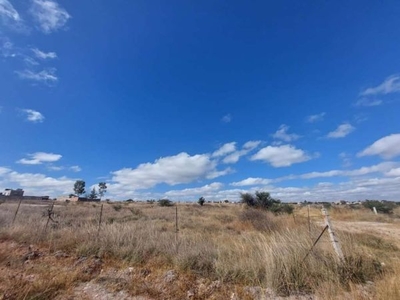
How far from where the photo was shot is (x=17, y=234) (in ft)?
37.9

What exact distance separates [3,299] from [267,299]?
5721 millimetres

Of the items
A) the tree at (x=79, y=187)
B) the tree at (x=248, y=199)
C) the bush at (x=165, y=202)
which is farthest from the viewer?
the tree at (x=79, y=187)

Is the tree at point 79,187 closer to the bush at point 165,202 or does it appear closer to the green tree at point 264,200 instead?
the bush at point 165,202

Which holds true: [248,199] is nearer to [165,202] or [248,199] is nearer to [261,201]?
[261,201]

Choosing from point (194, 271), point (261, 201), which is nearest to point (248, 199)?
point (261, 201)

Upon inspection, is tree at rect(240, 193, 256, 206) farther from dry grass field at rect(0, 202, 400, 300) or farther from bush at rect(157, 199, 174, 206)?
dry grass field at rect(0, 202, 400, 300)

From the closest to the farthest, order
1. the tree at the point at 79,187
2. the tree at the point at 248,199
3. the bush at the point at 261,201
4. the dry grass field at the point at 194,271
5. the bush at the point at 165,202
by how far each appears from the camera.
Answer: the dry grass field at the point at 194,271 → the bush at the point at 261,201 → the tree at the point at 248,199 → the bush at the point at 165,202 → the tree at the point at 79,187

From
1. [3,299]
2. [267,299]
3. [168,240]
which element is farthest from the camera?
[168,240]

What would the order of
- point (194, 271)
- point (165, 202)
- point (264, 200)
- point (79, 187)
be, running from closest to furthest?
point (194, 271) → point (264, 200) → point (165, 202) → point (79, 187)

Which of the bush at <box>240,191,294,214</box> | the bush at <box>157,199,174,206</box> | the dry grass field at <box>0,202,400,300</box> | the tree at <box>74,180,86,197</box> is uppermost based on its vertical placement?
the tree at <box>74,180,86,197</box>

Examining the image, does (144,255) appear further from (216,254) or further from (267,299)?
(267,299)

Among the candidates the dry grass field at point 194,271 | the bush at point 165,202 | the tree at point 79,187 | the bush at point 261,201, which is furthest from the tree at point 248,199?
the tree at point 79,187

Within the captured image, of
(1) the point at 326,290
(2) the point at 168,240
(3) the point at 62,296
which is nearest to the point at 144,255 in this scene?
(2) the point at 168,240

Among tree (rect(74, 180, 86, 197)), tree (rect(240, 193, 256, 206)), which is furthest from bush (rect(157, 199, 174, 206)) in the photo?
tree (rect(74, 180, 86, 197))
